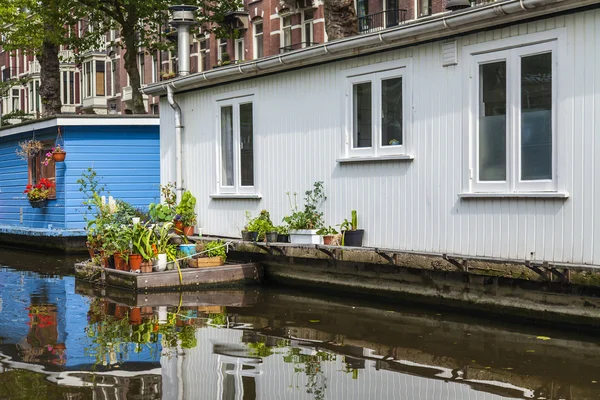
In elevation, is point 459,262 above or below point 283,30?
below

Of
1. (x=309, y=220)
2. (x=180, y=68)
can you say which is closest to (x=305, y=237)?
(x=309, y=220)

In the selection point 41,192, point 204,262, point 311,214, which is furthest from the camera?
point 41,192

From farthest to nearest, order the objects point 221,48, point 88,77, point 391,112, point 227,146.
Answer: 1. point 88,77
2. point 221,48
3. point 227,146
4. point 391,112

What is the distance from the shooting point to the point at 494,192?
10062 mm

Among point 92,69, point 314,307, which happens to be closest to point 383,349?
point 314,307

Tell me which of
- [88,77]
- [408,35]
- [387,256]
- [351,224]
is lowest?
[387,256]

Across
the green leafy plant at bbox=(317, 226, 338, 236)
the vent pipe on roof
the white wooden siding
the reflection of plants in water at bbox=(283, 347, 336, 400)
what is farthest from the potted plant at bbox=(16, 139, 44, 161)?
the reflection of plants in water at bbox=(283, 347, 336, 400)

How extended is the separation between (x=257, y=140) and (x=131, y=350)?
6.54 metres

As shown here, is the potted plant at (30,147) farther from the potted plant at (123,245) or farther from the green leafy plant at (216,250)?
the green leafy plant at (216,250)

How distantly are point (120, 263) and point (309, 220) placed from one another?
9.66 ft

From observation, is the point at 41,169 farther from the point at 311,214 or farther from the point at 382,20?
the point at 382,20

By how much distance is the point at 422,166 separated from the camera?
→ 11.1 metres

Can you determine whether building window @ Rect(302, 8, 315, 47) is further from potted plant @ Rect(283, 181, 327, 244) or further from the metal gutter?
potted plant @ Rect(283, 181, 327, 244)

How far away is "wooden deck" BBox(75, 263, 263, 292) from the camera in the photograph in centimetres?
1257
